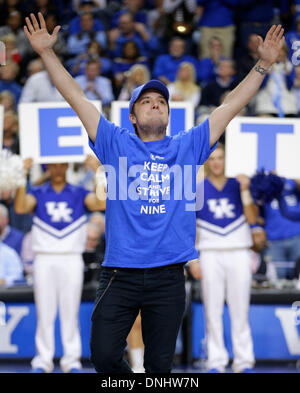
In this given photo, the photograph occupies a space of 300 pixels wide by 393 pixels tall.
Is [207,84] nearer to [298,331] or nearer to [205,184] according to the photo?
[205,184]

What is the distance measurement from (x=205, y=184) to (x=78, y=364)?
6.33 feet

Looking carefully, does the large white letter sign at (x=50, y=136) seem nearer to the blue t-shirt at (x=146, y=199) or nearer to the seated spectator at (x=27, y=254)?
the seated spectator at (x=27, y=254)

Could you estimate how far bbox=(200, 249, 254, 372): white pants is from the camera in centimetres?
666

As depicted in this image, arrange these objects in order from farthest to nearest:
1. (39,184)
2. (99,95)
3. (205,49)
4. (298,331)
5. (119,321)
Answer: (205,49), (99,95), (39,184), (298,331), (119,321)

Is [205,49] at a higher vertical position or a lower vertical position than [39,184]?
higher

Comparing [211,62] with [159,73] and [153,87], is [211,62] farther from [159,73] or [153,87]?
[153,87]

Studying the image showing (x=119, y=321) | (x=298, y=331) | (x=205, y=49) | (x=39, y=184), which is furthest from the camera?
(x=205, y=49)

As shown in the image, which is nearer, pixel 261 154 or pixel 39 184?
pixel 261 154

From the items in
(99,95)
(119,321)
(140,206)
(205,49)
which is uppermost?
(205,49)

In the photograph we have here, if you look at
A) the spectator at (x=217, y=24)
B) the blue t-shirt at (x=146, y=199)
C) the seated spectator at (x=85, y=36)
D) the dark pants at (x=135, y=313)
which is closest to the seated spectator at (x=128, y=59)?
the seated spectator at (x=85, y=36)

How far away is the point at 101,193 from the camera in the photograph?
22.1ft

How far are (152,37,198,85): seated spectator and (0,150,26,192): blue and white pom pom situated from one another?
126 inches

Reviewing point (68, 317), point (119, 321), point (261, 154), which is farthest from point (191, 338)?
point (119, 321)

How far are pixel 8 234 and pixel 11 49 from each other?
2.85 meters
